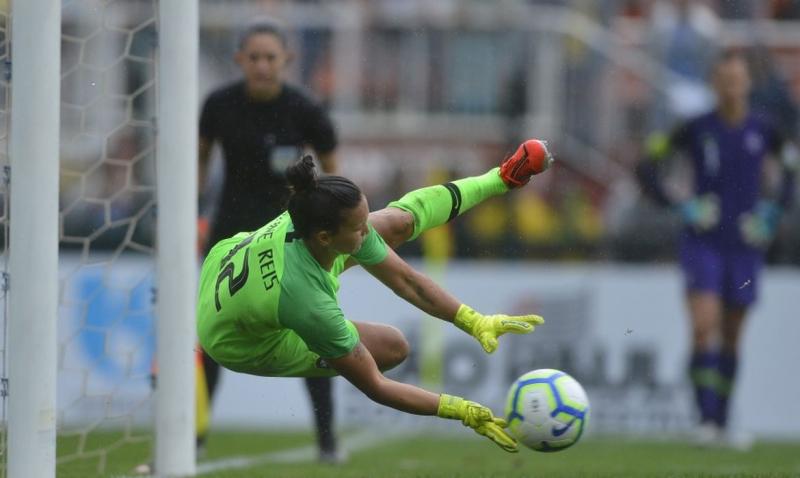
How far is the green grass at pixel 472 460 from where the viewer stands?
7.12 metres

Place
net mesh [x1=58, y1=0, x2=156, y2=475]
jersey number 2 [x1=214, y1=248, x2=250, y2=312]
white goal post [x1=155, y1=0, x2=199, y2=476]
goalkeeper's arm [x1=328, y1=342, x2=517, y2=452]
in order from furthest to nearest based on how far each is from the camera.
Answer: net mesh [x1=58, y1=0, x2=156, y2=475] < white goal post [x1=155, y1=0, x2=199, y2=476] < jersey number 2 [x1=214, y1=248, x2=250, y2=312] < goalkeeper's arm [x1=328, y1=342, x2=517, y2=452]

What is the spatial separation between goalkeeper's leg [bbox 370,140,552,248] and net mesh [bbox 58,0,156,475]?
1.69 m

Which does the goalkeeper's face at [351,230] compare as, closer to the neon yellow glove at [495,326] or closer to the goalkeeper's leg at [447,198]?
the goalkeeper's leg at [447,198]

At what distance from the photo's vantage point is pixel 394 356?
247 inches

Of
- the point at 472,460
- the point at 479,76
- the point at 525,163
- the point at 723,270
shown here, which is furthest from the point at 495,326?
the point at 479,76

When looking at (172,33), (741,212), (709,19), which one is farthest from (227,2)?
(172,33)

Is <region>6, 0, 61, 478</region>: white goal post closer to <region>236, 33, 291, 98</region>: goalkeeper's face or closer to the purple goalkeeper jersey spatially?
<region>236, 33, 291, 98</region>: goalkeeper's face

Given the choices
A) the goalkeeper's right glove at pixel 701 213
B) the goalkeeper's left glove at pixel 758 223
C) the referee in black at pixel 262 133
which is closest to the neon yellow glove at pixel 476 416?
the referee in black at pixel 262 133

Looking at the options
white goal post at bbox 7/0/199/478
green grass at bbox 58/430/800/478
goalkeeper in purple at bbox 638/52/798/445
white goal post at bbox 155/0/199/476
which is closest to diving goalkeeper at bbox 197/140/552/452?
white goal post at bbox 7/0/199/478

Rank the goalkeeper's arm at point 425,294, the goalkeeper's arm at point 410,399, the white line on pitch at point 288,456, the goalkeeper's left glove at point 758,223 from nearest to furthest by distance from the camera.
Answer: the goalkeeper's arm at point 410,399 → the goalkeeper's arm at point 425,294 → the white line on pitch at point 288,456 → the goalkeeper's left glove at point 758,223

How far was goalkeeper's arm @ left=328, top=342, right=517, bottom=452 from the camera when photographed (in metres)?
5.47

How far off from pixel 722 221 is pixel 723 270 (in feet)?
1.14

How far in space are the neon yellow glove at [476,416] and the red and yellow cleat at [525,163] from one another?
115 centimetres

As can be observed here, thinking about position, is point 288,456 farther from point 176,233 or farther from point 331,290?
point 331,290
